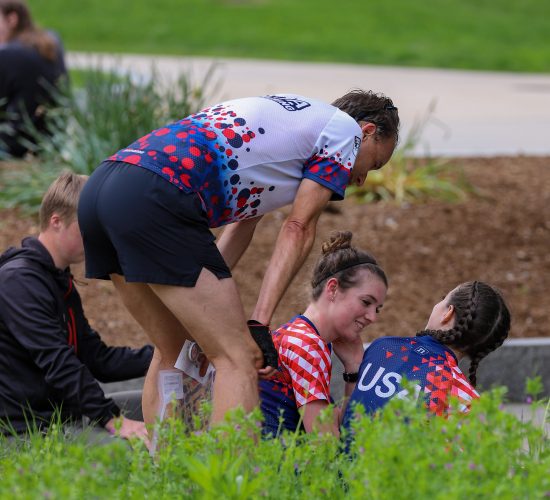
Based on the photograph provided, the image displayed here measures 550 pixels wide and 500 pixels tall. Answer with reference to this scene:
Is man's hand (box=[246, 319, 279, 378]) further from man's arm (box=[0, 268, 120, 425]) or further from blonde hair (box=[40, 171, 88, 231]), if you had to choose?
blonde hair (box=[40, 171, 88, 231])

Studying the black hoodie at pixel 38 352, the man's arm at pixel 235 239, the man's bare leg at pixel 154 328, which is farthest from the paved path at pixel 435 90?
the man's bare leg at pixel 154 328

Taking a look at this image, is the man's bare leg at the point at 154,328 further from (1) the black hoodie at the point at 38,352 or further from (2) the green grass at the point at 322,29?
(2) the green grass at the point at 322,29

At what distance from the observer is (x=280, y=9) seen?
2212 cm

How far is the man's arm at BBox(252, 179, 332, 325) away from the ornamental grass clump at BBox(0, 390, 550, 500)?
22.7 inches

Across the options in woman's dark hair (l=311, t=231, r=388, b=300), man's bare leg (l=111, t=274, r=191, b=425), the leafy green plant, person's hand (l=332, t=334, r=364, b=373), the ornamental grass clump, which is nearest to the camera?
the ornamental grass clump

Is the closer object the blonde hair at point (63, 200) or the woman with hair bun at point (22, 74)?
the blonde hair at point (63, 200)

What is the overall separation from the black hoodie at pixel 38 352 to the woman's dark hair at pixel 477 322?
1.25 meters

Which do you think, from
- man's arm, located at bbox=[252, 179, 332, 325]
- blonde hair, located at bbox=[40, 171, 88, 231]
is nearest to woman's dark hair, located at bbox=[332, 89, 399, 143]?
man's arm, located at bbox=[252, 179, 332, 325]

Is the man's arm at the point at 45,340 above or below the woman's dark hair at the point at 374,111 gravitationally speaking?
below

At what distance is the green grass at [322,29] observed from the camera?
1792 cm

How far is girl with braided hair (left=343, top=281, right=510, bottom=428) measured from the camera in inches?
137

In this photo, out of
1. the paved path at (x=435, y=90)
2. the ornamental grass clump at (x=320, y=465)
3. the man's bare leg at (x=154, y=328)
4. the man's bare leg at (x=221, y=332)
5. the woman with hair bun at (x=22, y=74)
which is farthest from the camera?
the paved path at (x=435, y=90)

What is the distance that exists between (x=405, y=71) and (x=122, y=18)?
6745 mm

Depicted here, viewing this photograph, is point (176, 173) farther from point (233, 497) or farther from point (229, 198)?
point (233, 497)
